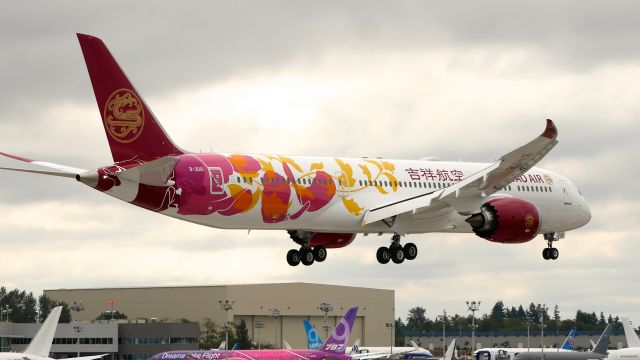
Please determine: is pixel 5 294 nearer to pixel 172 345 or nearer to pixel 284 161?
pixel 172 345

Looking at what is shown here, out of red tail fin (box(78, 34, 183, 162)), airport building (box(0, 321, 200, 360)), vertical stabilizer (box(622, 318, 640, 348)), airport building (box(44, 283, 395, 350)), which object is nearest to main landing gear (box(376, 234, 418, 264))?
red tail fin (box(78, 34, 183, 162))

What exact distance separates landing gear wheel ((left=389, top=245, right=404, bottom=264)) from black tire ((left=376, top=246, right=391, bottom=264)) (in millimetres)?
245

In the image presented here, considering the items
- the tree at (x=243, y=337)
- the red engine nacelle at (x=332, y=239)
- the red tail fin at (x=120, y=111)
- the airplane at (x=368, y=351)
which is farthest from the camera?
the tree at (x=243, y=337)

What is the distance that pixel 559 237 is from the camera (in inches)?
2630

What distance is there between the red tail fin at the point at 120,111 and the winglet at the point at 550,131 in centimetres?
1601

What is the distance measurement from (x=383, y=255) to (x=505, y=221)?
6.89 meters

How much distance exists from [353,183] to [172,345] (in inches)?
3473

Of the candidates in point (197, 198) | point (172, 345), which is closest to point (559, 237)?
point (197, 198)

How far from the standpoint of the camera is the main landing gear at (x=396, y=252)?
60.9 meters

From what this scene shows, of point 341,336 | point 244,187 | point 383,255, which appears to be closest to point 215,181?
point 244,187

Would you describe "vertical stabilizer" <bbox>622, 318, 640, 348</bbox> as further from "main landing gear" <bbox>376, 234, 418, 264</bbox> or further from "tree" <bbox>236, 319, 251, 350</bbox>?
"main landing gear" <bbox>376, 234, 418, 264</bbox>

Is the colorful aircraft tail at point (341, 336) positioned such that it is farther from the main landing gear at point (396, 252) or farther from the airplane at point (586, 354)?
the main landing gear at point (396, 252)

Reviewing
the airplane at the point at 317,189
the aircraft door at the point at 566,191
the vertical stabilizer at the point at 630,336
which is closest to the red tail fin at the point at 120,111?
the airplane at the point at 317,189

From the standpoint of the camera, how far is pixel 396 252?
60875 millimetres
